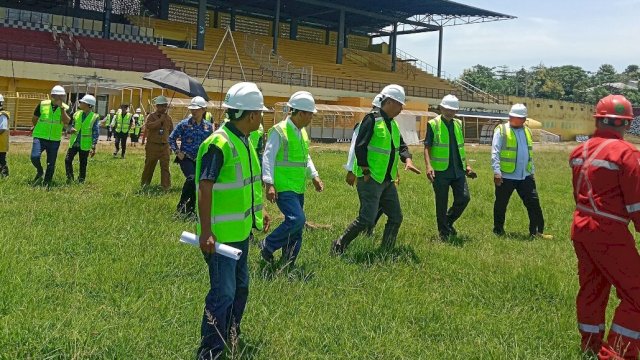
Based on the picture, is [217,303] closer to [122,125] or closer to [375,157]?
[375,157]

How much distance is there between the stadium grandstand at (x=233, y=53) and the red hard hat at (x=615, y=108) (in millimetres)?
21962

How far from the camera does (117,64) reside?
3125 cm

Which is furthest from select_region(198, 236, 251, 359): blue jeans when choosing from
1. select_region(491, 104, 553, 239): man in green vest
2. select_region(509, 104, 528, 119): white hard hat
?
select_region(509, 104, 528, 119): white hard hat

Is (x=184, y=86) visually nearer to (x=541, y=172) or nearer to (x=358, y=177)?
(x=358, y=177)

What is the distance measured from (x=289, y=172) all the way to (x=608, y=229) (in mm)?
3002

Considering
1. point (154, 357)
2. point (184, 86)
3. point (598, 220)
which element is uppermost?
point (184, 86)

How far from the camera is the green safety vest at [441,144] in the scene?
298 inches

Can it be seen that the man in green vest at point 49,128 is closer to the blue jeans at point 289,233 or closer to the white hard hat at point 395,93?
the blue jeans at point 289,233

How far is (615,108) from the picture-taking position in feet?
12.1

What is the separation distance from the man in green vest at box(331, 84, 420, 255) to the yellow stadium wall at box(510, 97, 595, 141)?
5791 cm

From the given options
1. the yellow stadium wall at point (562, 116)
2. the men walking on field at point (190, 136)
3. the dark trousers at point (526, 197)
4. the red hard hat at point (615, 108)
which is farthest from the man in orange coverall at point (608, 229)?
the yellow stadium wall at point (562, 116)

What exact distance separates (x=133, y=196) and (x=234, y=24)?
124 ft

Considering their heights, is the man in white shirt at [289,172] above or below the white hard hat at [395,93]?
below

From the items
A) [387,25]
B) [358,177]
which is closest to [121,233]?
[358,177]
